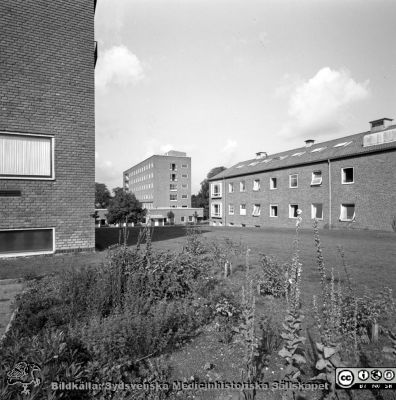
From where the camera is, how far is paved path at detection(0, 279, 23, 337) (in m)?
4.00

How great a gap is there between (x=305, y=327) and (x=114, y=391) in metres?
2.72

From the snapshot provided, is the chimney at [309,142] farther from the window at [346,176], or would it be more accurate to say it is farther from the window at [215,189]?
the window at [215,189]

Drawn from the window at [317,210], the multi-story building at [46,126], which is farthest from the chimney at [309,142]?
the multi-story building at [46,126]

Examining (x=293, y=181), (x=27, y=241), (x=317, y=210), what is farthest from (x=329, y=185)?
(x=27, y=241)

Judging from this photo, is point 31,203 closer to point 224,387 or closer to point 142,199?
point 224,387

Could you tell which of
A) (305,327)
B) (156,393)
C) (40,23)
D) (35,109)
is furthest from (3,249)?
(305,327)

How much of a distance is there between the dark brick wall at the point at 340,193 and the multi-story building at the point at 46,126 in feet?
72.4

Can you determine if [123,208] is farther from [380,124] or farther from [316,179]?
[380,124]

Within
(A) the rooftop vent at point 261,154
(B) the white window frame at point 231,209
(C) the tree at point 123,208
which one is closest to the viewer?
(B) the white window frame at point 231,209

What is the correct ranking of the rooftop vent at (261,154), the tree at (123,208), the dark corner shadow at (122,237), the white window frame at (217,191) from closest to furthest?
1. the dark corner shadow at (122,237)
2. the rooftop vent at (261,154)
3. the white window frame at (217,191)
4. the tree at (123,208)

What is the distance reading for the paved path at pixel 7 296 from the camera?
4000mm

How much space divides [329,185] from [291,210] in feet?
18.3

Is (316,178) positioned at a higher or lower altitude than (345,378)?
higher

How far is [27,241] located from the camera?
27.3 ft
